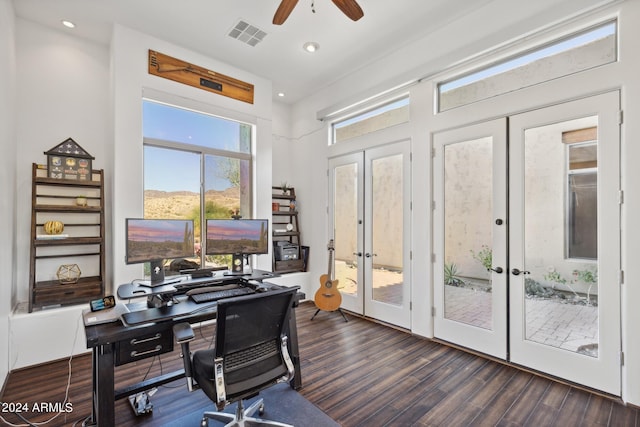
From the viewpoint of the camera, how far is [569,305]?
2572 mm

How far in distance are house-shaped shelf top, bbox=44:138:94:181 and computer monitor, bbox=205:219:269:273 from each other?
197cm

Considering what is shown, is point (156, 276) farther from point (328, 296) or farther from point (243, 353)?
point (328, 296)

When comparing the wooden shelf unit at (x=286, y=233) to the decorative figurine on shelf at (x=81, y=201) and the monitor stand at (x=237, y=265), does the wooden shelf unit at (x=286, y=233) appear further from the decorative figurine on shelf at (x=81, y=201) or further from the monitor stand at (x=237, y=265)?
the decorative figurine on shelf at (x=81, y=201)

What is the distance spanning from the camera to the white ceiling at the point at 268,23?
3000 mm

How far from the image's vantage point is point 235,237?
109 inches

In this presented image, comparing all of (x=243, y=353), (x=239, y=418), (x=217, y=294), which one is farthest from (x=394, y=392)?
(x=217, y=294)

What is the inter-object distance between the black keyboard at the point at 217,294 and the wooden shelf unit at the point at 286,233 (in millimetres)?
2351

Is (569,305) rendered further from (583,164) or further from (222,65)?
(222,65)

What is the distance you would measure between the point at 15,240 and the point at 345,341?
3.75 m

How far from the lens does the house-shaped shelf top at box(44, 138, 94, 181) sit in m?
3.26

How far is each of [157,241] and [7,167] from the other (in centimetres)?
179

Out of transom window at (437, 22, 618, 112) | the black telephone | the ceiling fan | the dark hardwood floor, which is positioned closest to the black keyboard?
the black telephone

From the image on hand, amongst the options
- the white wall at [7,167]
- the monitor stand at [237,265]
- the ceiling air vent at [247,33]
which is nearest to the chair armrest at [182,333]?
the monitor stand at [237,265]

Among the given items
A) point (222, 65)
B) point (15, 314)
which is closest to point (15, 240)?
point (15, 314)
